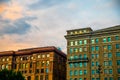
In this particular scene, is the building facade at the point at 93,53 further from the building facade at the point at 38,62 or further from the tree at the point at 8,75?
the tree at the point at 8,75

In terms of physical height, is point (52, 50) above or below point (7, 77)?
above

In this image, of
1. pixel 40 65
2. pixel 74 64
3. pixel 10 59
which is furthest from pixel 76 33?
pixel 10 59

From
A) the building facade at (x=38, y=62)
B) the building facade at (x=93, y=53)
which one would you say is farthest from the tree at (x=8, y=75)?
the building facade at (x=93, y=53)

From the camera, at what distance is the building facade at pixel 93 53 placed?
9625 cm

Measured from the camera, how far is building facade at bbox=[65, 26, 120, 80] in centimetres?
9625

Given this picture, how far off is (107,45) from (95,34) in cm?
688

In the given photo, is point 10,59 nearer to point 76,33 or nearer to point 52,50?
point 52,50

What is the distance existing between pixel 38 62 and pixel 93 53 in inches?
1028

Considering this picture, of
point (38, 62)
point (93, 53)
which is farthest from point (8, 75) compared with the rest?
point (93, 53)

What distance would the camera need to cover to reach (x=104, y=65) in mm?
97500

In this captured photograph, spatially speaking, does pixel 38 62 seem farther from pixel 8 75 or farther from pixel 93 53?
pixel 8 75

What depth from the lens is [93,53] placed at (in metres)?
101

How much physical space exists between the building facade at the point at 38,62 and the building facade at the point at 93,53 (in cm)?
911

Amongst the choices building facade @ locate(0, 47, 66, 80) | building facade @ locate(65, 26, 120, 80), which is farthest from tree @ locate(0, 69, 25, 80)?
building facade @ locate(65, 26, 120, 80)
